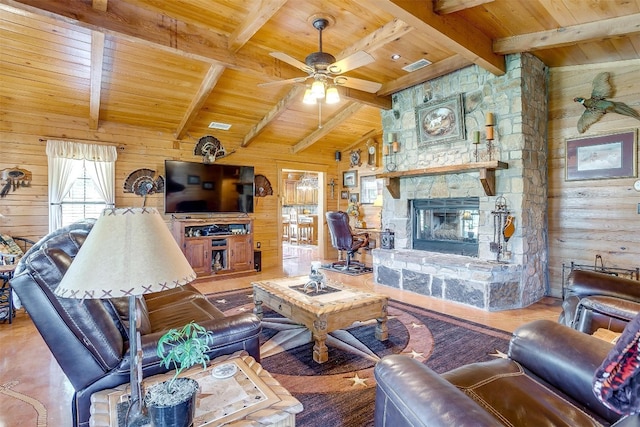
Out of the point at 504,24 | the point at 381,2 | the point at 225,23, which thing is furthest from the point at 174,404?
the point at 504,24

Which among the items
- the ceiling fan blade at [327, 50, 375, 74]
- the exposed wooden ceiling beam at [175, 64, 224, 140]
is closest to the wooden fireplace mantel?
the ceiling fan blade at [327, 50, 375, 74]

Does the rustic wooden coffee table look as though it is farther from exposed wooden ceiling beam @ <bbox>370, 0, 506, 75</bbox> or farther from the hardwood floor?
exposed wooden ceiling beam @ <bbox>370, 0, 506, 75</bbox>

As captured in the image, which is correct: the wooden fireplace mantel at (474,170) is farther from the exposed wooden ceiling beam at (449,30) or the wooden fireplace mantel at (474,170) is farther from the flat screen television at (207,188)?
the flat screen television at (207,188)

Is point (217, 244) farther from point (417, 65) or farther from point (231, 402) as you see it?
point (231, 402)

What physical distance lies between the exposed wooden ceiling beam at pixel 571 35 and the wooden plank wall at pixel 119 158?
14.2 feet

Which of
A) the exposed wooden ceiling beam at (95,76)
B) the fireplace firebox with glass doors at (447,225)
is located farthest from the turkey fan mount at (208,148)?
the fireplace firebox with glass doors at (447,225)

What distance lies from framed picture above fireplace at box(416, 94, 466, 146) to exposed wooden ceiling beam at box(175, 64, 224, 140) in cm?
286

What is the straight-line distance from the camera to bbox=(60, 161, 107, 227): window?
4.98 metres

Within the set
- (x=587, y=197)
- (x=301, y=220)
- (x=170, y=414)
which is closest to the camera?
(x=170, y=414)

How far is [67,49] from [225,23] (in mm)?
1805

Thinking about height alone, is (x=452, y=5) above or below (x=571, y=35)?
above

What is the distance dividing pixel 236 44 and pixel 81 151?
3.04 metres

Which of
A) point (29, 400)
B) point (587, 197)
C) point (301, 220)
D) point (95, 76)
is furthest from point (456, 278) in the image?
point (301, 220)

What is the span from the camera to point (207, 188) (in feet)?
19.7
